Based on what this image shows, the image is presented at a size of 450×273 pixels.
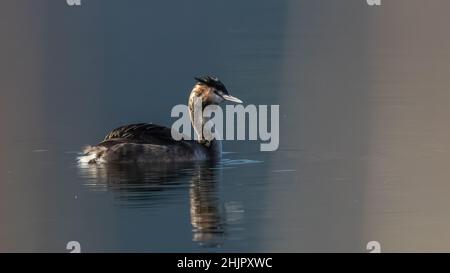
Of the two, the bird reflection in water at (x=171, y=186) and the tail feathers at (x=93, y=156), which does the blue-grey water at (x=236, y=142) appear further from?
the tail feathers at (x=93, y=156)

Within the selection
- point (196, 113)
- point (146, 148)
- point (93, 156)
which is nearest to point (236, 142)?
point (196, 113)

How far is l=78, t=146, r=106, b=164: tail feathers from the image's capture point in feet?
51.8

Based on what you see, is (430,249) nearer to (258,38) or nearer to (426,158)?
(426,158)

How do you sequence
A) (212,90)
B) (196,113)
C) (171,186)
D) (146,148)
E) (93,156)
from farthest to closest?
1. (196,113)
2. (212,90)
3. (146,148)
4. (93,156)
5. (171,186)

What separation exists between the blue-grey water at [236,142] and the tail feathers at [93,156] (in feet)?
0.57

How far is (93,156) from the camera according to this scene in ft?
51.8

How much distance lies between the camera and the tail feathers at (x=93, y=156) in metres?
15.8

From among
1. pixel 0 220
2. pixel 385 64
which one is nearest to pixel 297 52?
pixel 385 64

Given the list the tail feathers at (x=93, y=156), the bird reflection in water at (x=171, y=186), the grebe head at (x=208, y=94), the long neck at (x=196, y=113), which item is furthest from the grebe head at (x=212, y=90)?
the tail feathers at (x=93, y=156)

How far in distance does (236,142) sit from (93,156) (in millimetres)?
2290

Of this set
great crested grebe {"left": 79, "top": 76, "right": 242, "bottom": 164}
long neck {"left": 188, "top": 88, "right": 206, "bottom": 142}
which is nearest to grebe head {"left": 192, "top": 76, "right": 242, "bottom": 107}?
long neck {"left": 188, "top": 88, "right": 206, "bottom": 142}

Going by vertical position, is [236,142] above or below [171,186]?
above

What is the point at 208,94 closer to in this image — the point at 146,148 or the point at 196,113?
the point at 196,113

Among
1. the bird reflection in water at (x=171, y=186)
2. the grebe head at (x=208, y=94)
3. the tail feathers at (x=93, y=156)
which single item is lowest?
the bird reflection in water at (x=171, y=186)
